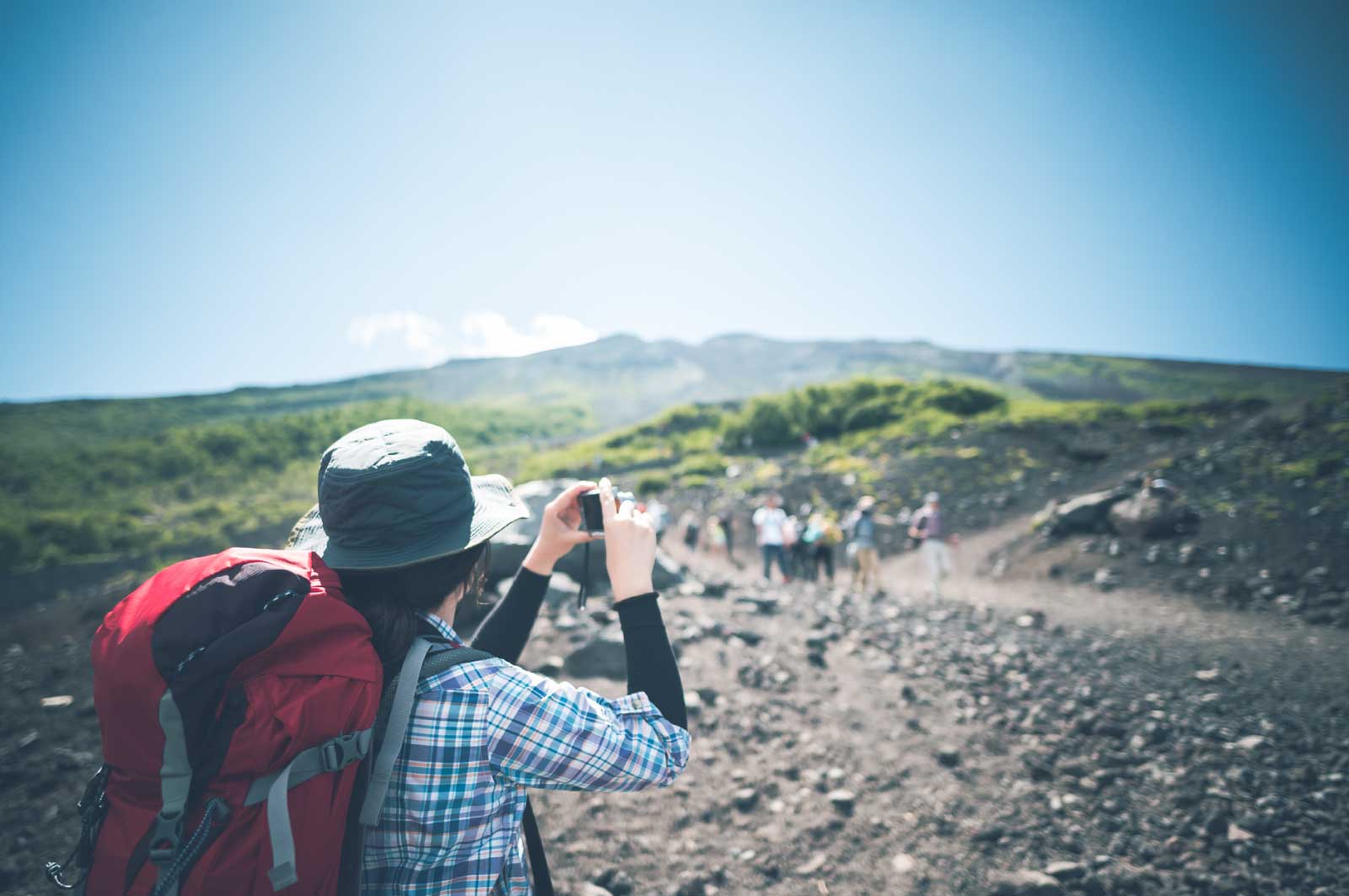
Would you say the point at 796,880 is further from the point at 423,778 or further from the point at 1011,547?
the point at 1011,547

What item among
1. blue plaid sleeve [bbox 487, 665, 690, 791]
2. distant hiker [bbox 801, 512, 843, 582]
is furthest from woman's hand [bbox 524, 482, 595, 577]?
distant hiker [bbox 801, 512, 843, 582]

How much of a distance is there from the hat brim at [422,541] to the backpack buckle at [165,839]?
59 centimetres

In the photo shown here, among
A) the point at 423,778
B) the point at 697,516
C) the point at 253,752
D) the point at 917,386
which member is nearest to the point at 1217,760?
the point at 423,778

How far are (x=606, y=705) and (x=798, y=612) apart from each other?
7.83 meters

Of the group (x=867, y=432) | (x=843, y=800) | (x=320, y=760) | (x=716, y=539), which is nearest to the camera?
(x=320, y=760)

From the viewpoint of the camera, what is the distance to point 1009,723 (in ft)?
17.6

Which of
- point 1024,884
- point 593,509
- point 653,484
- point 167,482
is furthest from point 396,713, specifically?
point 167,482

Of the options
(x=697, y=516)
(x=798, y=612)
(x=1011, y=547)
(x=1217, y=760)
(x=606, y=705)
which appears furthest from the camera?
(x=697, y=516)

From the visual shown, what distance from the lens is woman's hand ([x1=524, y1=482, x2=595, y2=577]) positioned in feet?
7.57

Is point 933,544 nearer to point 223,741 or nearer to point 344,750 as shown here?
point 344,750

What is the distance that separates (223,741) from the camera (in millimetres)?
1115

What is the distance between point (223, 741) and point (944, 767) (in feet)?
17.7

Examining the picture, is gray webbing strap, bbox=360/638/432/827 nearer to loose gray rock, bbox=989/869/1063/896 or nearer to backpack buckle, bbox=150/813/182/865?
backpack buckle, bbox=150/813/182/865

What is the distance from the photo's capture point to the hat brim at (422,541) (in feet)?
4.94
